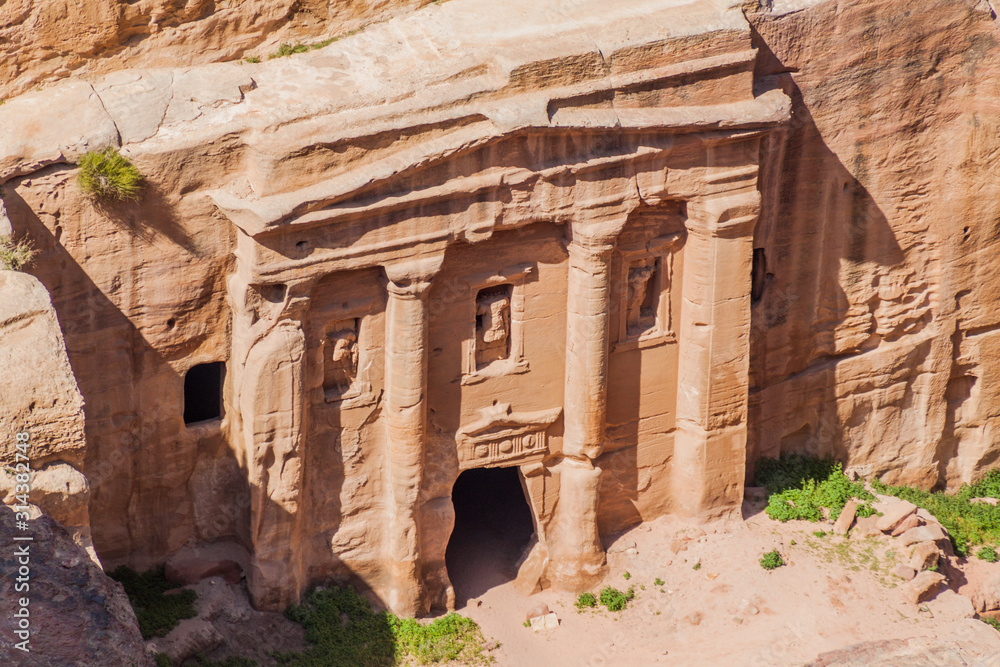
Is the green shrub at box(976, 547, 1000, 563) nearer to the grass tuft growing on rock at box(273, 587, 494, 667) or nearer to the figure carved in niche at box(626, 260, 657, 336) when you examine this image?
the figure carved in niche at box(626, 260, 657, 336)

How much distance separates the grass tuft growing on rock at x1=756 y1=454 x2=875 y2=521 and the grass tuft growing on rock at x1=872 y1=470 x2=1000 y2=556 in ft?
3.10

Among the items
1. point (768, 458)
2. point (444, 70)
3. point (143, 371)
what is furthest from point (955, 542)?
point (143, 371)

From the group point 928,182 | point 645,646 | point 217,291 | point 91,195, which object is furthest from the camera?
point 928,182

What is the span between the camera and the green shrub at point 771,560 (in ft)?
70.3

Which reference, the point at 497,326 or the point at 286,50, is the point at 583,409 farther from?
the point at 286,50

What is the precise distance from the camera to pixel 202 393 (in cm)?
2056

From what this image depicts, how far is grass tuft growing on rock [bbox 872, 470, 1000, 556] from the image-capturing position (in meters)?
23.7

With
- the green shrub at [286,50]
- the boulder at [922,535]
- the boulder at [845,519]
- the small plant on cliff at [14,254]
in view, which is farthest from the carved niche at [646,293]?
the small plant on cliff at [14,254]

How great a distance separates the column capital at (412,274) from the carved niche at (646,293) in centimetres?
301

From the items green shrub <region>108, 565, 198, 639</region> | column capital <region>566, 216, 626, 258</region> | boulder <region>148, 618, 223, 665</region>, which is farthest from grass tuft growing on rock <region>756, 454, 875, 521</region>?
green shrub <region>108, 565, 198, 639</region>

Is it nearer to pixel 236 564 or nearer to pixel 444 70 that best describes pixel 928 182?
pixel 444 70

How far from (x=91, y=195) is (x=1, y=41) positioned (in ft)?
8.76

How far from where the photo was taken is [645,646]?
20.7 meters

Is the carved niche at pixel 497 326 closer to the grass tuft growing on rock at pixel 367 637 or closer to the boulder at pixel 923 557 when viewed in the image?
the grass tuft growing on rock at pixel 367 637
